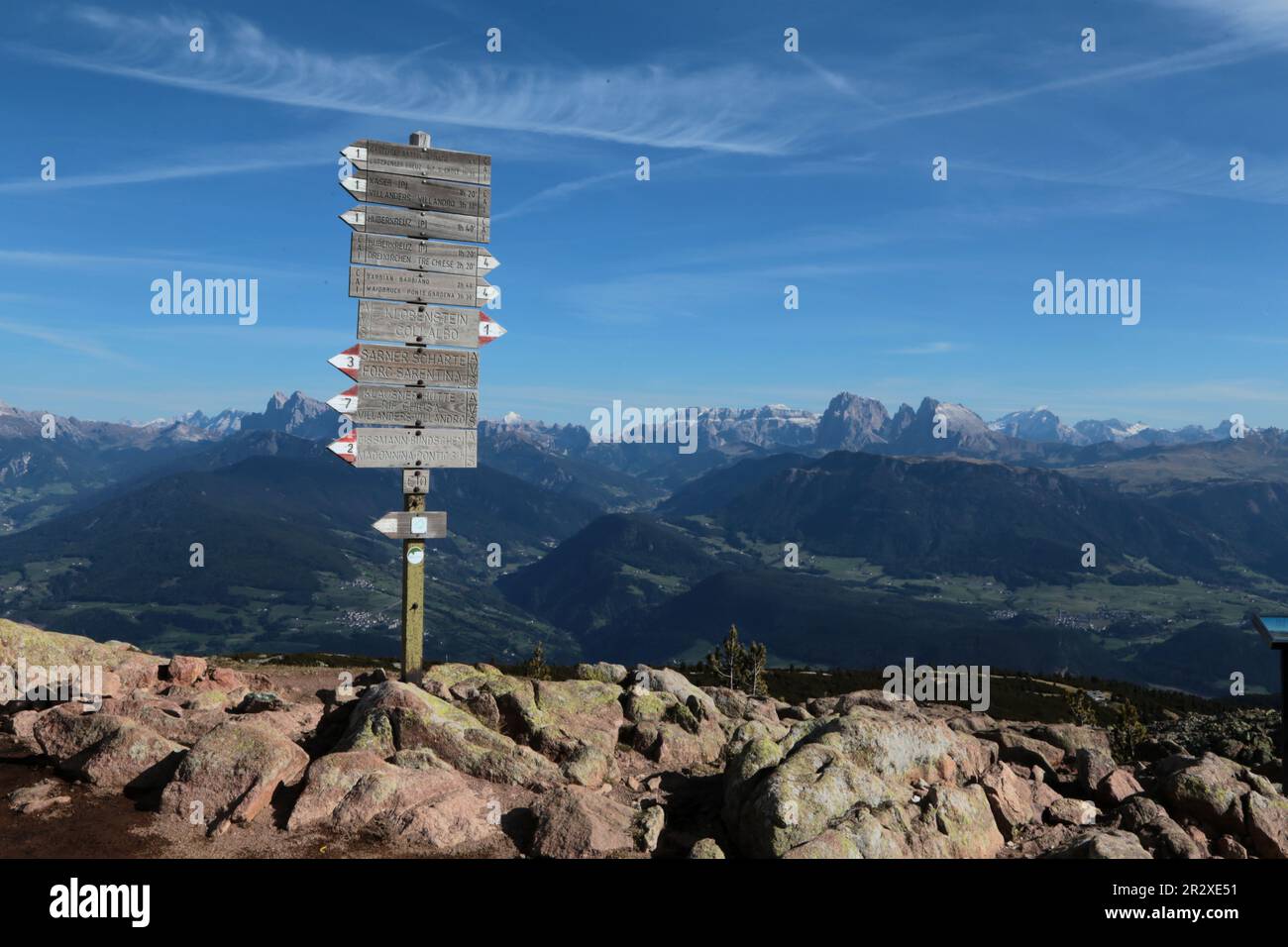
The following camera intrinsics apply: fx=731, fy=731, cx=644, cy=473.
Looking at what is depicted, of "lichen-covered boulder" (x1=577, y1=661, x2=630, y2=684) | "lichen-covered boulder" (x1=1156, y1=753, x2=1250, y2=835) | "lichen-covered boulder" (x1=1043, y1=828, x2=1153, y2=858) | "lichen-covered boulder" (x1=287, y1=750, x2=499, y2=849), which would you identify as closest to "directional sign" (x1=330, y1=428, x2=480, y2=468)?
"lichen-covered boulder" (x1=287, y1=750, x2=499, y2=849)

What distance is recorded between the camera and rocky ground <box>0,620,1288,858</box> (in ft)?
41.2

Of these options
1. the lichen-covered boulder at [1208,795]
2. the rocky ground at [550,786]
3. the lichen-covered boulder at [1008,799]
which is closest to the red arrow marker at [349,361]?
the rocky ground at [550,786]

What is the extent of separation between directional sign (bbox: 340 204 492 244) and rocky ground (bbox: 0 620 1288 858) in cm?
1183

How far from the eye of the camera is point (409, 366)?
2005 centimetres

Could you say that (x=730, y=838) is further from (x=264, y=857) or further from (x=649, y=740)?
(x=264, y=857)

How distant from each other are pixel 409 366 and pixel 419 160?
5.62m

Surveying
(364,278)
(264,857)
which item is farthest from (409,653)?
(364,278)

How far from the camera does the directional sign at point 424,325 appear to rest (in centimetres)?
1956

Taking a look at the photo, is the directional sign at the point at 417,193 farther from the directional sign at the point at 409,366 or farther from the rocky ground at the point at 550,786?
the rocky ground at the point at 550,786

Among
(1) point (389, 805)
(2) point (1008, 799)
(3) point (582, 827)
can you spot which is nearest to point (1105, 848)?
(2) point (1008, 799)

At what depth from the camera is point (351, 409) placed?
19.4m

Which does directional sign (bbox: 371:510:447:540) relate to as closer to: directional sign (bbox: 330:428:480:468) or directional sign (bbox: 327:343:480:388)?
directional sign (bbox: 330:428:480:468)

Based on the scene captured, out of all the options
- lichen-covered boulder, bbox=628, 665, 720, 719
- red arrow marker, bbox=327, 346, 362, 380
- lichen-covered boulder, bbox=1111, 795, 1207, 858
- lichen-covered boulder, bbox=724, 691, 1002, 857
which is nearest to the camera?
lichen-covered boulder, bbox=724, 691, 1002, 857
